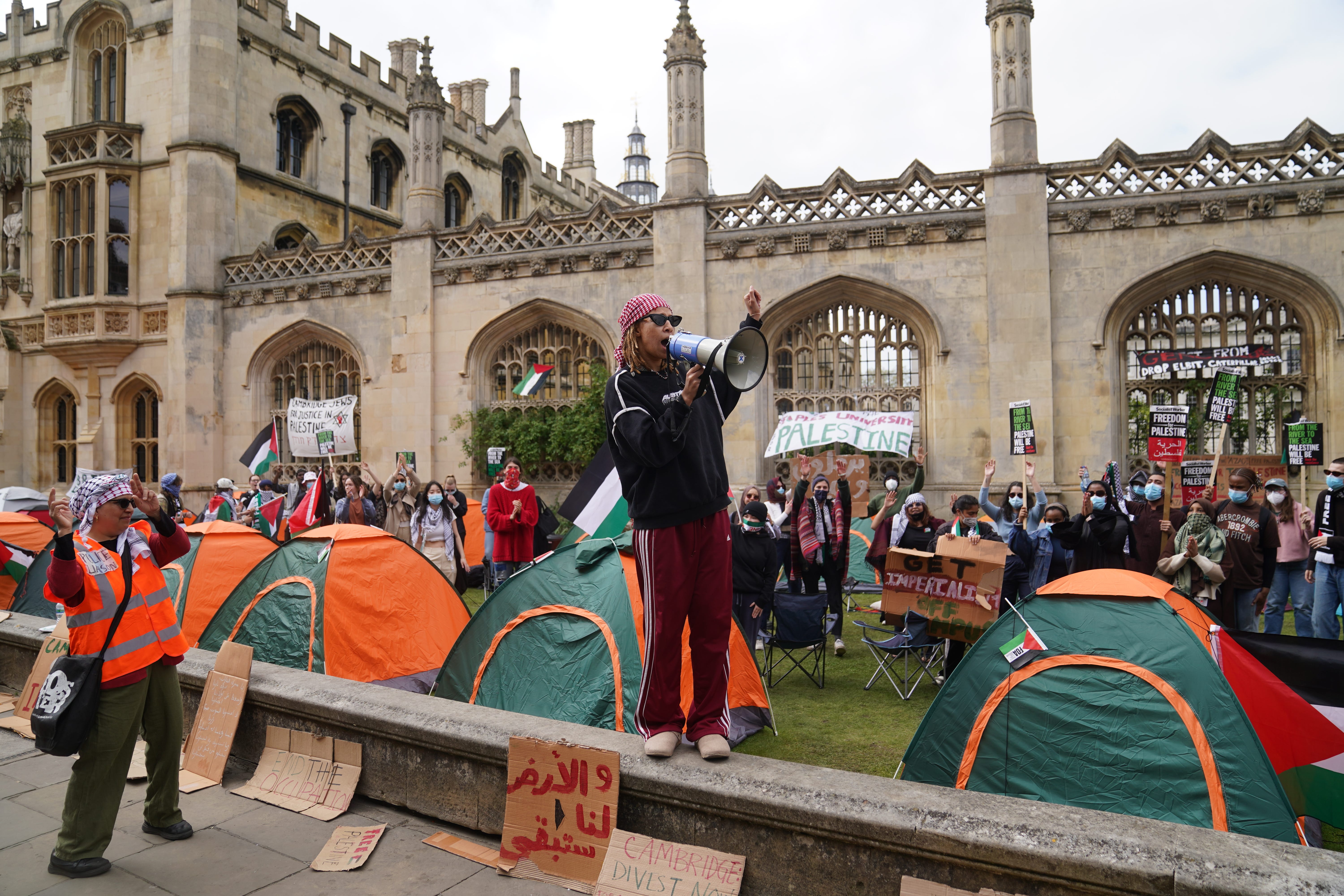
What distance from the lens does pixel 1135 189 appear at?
13391mm

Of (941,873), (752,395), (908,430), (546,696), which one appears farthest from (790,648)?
(752,395)

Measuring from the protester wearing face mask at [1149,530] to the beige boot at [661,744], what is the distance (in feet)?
19.3

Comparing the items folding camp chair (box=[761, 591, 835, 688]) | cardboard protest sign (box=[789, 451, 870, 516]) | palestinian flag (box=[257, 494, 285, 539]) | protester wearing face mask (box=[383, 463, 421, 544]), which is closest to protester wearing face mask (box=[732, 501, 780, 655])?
folding camp chair (box=[761, 591, 835, 688])

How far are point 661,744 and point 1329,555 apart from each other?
693cm

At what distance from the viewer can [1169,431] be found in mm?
9148

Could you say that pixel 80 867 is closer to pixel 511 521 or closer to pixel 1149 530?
pixel 511 521

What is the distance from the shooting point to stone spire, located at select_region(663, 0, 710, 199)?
15.5m

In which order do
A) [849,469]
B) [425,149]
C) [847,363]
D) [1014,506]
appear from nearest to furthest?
[1014,506]
[849,469]
[847,363]
[425,149]

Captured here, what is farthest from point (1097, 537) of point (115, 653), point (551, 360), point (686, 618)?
point (551, 360)

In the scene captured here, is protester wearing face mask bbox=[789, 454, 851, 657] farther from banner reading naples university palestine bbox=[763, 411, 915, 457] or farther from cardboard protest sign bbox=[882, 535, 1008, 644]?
banner reading naples university palestine bbox=[763, 411, 915, 457]

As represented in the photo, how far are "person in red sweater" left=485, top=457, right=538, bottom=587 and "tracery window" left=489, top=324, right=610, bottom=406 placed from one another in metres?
7.19

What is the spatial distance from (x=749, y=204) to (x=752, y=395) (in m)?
3.50

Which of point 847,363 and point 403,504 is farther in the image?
point 847,363

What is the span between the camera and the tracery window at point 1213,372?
13.1m
